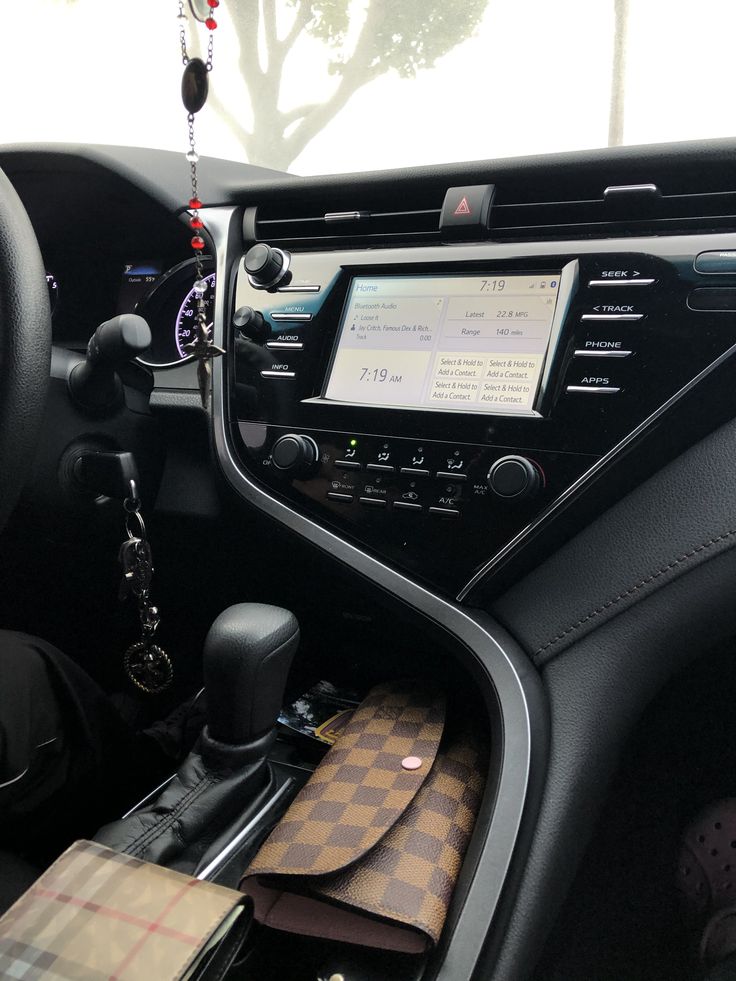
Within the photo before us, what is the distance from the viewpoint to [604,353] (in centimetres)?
85

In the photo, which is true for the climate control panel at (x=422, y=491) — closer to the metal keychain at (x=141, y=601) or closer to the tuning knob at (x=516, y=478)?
the tuning knob at (x=516, y=478)

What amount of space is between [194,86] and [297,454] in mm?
508

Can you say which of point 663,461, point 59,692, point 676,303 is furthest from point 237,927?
point 676,303

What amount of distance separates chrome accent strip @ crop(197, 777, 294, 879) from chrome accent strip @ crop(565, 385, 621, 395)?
542 millimetres

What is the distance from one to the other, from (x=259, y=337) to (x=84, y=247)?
602mm

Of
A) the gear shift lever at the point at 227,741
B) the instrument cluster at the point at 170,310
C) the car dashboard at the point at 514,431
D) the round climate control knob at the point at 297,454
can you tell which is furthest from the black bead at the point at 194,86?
the gear shift lever at the point at 227,741

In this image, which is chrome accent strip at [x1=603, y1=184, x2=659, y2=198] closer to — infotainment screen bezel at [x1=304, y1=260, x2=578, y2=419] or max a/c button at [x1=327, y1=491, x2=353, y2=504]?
infotainment screen bezel at [x1=304, y1=260, x2=578, y2=419]

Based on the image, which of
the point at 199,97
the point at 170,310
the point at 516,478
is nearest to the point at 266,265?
the point at 199,97

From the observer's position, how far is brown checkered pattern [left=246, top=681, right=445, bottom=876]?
0.70 metres

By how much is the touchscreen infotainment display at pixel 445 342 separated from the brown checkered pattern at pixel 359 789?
36 cm

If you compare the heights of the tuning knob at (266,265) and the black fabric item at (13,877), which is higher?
the tuning knob at (266,265)

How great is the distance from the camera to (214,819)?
31.7 inches

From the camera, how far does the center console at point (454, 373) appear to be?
833 millimetres

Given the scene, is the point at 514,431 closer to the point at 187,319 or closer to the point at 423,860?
the point at 423,860
